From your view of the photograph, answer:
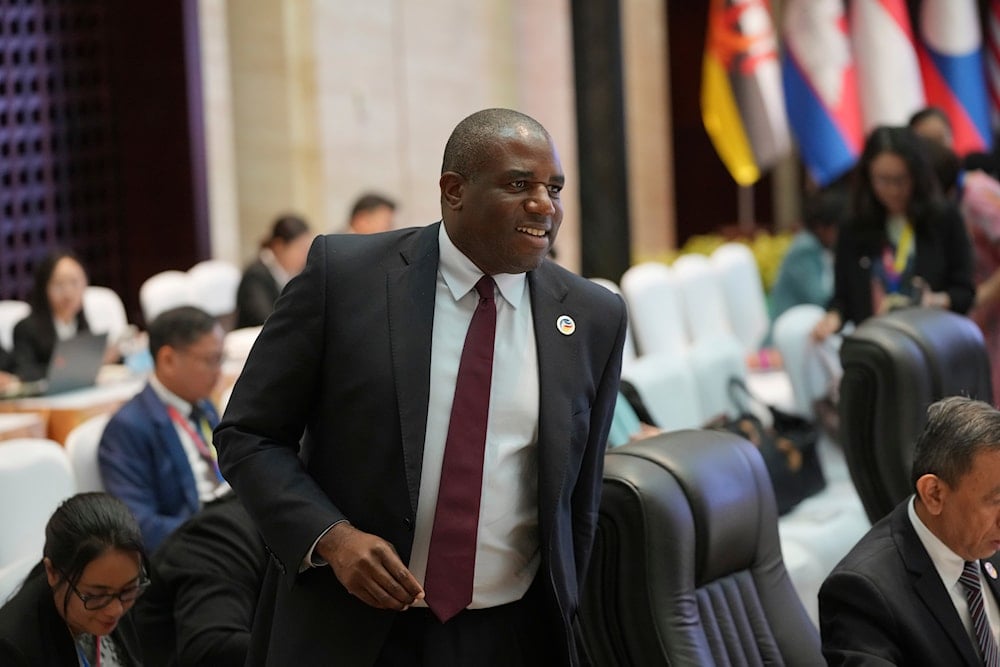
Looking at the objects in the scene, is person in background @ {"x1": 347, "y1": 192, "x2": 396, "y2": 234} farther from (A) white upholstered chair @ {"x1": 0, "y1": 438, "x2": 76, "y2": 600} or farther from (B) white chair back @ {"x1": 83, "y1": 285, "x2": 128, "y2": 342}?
(A) white upholstered chair @ {"x1": 0, "y1": 438, "x2": 76, "y2": 600}

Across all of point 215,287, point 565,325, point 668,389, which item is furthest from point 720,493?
point 215,287

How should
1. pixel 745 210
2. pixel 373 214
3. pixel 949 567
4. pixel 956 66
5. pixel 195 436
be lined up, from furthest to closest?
pixel 745 210 → pixel 956 66 → pixel 373 214 → pixel 195 436 → pixel 949 567

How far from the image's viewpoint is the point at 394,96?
10250 millimetres

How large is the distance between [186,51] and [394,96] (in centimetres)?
153

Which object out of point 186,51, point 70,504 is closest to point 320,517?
point 70,504

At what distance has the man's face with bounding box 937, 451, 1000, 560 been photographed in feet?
8.63

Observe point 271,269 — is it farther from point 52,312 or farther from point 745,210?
point 745,210

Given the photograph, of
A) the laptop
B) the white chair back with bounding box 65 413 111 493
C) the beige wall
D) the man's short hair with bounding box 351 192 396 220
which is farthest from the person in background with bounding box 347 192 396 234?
the white chair back with bounding box 65 413 111 493

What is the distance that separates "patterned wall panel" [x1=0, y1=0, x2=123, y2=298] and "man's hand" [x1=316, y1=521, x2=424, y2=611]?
706 centimetres

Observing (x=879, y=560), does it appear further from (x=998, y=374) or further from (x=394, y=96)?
(x=394, y=96)

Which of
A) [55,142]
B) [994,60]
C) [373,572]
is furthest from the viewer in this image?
[994,60]

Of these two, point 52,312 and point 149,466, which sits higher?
point 52,312

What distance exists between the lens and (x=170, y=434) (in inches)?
161

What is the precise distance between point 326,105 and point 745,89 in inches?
109
